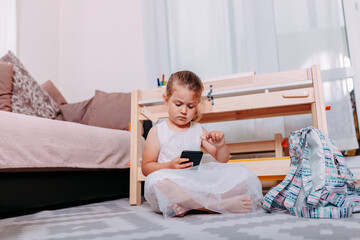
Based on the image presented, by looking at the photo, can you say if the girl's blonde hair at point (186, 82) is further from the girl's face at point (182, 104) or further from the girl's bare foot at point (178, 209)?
the girl's bare foot at point (178, 209)

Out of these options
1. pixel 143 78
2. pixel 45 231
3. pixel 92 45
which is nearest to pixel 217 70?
pixel 143 78

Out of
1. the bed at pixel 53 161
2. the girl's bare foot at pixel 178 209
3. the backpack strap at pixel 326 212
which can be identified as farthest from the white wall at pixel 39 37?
the backpack strap at pixel 326 212

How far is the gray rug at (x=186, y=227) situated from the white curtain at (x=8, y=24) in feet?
4.58

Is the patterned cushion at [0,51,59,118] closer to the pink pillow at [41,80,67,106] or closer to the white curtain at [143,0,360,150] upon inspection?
the pink pillow at [41,80,67,106]

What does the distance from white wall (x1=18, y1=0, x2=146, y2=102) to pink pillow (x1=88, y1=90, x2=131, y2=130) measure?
12.0 inches

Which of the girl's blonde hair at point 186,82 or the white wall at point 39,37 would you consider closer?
the girl's blonde hair at point 186,82

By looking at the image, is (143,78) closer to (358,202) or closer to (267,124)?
(267,124)

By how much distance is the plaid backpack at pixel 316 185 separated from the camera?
0.77m

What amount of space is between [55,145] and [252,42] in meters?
1.17

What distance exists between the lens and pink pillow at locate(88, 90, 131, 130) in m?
1.74

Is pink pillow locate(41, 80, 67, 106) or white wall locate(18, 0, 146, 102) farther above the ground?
white wall locate(18, 0, 146, 102)

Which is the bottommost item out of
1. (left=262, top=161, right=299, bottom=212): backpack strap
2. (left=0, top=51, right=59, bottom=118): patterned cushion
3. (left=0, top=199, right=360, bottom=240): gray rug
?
(left=0, top=199, right=360, bottom=240): gray rug

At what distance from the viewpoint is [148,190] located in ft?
3.01

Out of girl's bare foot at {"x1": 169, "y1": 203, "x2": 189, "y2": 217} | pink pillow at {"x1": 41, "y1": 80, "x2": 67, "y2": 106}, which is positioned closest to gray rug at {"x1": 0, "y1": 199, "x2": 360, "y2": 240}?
girl's bare foot at {"x1": 169, "y1": 203, "x2": 189, "y2": 217}
